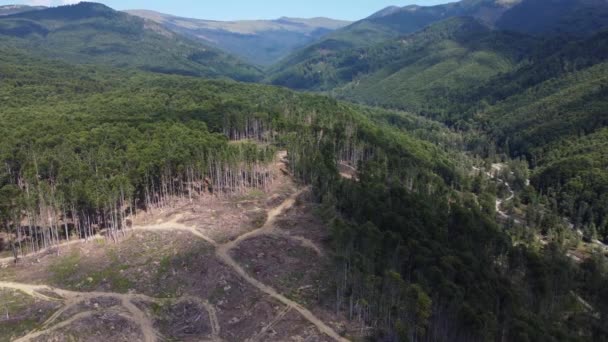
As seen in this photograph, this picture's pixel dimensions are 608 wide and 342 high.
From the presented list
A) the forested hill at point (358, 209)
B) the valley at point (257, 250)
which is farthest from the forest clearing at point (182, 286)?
the forested hill at point (358, 209)

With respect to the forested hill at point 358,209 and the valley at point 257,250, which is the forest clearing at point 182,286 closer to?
the valley at point 257,250

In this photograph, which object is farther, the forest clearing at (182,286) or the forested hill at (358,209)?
the forested hill at (358,209)

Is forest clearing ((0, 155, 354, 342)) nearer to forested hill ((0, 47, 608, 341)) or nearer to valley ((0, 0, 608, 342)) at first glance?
valley ((0, 0, 608, 342))

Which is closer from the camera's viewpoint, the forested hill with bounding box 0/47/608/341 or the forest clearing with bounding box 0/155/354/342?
the forest clearing with bounding box 0/155/354/342

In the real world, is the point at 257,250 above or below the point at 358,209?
below

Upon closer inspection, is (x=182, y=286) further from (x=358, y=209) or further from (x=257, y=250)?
(x=358, y=209)

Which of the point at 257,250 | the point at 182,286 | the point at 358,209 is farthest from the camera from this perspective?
the point at 358,209

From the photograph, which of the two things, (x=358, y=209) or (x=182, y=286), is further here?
(x=358, y=209)

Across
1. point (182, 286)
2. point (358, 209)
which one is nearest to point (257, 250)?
point (182, 286)

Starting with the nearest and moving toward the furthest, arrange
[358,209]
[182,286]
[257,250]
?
1. [182,286]
2. [257,250]
3. [358,209]

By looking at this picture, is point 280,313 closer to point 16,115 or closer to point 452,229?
point 452,229

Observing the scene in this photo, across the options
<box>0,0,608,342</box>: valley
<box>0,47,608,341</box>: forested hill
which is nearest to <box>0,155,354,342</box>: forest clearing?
<box>0,0,608,342</box>: valley
